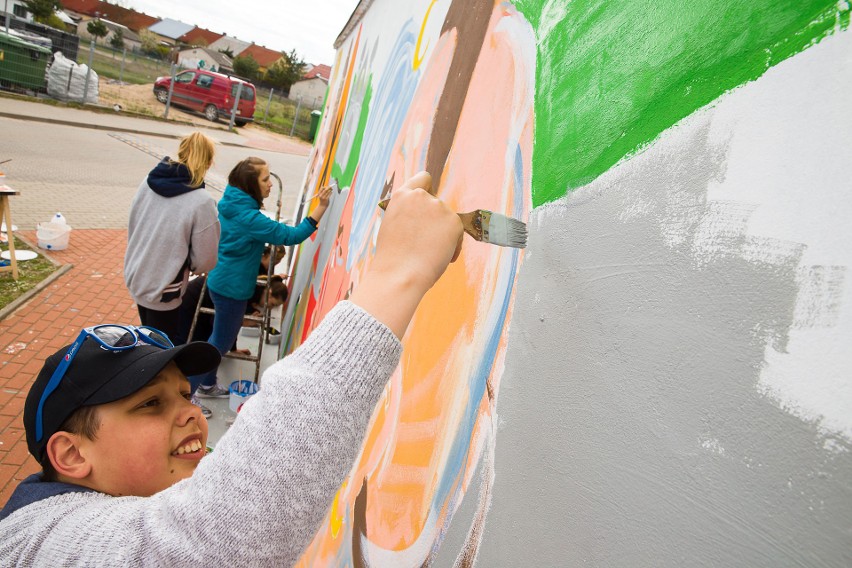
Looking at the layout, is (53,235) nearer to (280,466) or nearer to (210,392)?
(210,392)

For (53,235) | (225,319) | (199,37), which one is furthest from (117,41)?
(225,319)

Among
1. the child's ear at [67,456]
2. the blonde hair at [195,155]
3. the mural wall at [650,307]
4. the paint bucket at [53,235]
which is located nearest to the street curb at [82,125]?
the paint bucket at [53,235]

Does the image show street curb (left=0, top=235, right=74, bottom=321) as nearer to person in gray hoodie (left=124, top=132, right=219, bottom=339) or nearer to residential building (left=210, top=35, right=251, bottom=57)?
person in gray hoodie (left=124, top=132, right=219, bottom=339)

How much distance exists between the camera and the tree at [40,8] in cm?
3130

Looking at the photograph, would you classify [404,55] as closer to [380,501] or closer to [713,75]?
[380,501]

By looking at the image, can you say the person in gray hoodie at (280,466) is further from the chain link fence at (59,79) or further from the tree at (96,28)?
the tree at (96,28)

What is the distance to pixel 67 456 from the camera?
1287 mm

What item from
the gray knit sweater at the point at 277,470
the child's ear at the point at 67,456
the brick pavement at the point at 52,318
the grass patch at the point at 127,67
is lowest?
the brick pavement at the point at 52,318

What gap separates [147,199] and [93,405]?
2.40 m

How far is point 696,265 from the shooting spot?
0.69 m

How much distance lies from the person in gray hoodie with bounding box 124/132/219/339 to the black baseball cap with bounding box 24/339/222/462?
206cm

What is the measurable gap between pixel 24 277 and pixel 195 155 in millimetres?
3638

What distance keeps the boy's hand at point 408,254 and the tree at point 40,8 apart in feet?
132

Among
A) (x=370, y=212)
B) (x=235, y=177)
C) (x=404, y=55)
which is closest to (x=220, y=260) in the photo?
(x=235, y=177)
